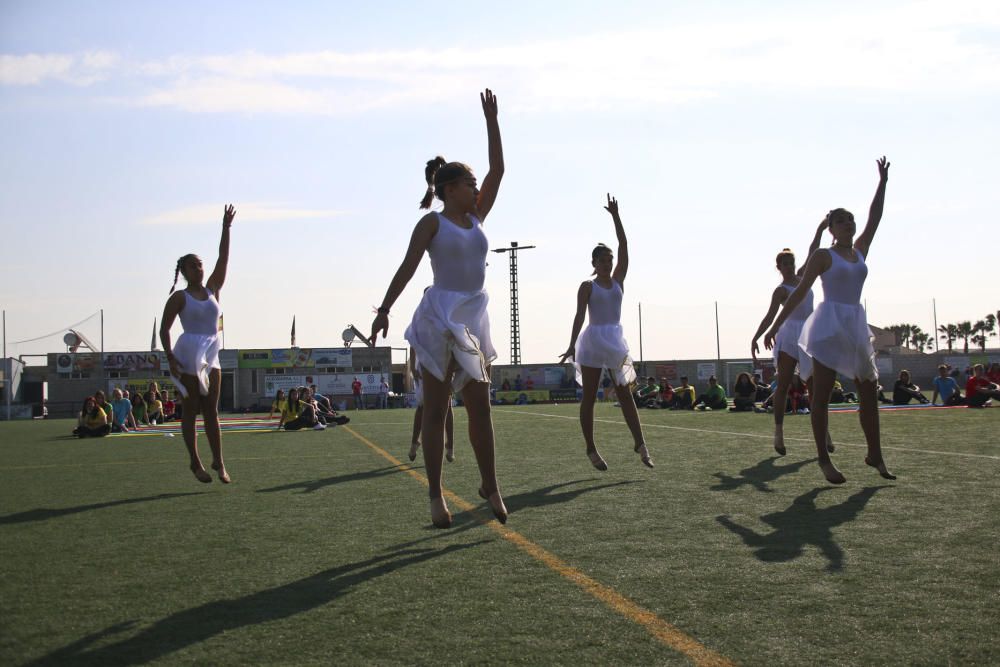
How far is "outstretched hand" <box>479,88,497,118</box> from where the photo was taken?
571 centimetres

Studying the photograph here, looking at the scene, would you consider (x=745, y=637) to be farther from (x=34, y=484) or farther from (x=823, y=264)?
(x=34, y=484)

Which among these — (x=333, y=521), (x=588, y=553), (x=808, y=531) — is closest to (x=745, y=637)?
(x=588, y=553)

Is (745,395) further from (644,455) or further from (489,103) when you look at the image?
(489,103)

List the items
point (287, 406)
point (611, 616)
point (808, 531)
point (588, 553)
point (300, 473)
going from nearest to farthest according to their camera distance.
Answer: point (611, 616) → point (588, 553) → point (808, 531) → point (300, 473) → point (287, 406)

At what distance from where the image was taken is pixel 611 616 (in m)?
3.49

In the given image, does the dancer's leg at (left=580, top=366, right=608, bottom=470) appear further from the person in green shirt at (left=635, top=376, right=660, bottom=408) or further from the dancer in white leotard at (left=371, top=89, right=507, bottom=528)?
the person in green shirt at (left=635, top=376, right=660, bottom=408)

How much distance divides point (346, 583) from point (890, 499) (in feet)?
13.0

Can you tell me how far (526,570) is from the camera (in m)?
4.35

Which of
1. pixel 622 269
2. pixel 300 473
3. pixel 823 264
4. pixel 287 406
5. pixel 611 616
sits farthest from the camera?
pixel 287 406

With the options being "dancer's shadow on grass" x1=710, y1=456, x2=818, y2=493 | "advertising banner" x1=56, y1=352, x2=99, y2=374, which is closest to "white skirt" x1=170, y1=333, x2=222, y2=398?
"dancer's shadow on grass" x1=710, y1=456, x2=818, y2=493

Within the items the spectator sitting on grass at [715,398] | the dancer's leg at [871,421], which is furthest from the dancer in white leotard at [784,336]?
the spectator sitting on grass at [715,398]

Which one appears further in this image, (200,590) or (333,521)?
(333,521)

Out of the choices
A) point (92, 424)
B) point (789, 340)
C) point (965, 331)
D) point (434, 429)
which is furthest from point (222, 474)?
point (965, 331)

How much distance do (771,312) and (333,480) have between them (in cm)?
479
